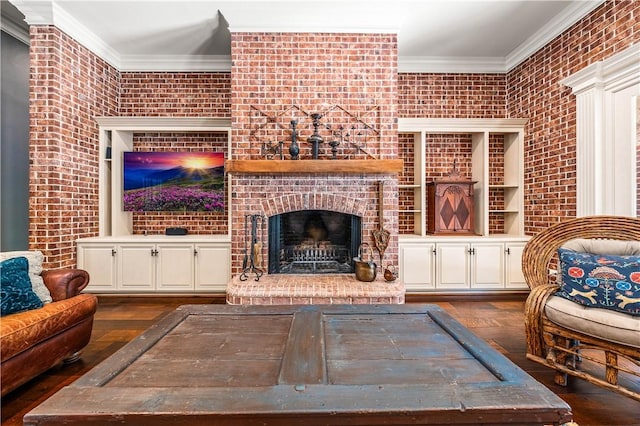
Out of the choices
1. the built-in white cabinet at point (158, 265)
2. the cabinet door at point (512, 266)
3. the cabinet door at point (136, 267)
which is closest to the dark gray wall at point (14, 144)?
the built-in white cabinet at point (158, 265)

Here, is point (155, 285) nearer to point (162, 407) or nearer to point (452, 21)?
point (162, 407)

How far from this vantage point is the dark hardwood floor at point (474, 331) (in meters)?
1.80

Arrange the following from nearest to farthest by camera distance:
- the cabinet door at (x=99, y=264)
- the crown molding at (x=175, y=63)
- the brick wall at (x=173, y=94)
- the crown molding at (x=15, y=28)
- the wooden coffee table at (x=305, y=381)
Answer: the wooden coffee table at (x=305, y=381), the crown molding at (x=15, y=28), the cabinet door at (x=99, y=264), the crown molding at (x=175, y=63), the brick wall at (x=173, y=94)

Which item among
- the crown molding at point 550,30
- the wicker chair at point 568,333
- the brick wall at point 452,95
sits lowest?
the wicker chair at point 568,333

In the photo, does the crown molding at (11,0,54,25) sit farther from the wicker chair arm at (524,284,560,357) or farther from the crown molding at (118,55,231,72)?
the wicker chair arm at (524,284,560,357)

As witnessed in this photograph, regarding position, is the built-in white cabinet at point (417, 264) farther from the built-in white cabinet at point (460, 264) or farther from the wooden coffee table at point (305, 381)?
the wooden coffee table at point (305, 381)

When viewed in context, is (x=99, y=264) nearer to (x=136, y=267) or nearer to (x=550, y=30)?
(x=136, y=267)

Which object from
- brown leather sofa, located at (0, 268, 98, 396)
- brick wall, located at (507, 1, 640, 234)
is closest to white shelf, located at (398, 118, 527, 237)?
brick wall, located at (507, 1, 640, 234)

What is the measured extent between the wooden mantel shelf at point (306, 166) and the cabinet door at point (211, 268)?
3.83 feet

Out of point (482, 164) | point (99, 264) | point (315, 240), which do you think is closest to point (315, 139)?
point (315, 240)

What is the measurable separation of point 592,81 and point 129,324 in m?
5.06

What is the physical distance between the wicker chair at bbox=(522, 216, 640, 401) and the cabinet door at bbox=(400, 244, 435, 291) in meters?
1.44

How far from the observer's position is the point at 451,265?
3.96 m

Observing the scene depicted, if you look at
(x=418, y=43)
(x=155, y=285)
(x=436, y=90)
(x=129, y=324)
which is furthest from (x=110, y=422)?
(x=436, y=90)
